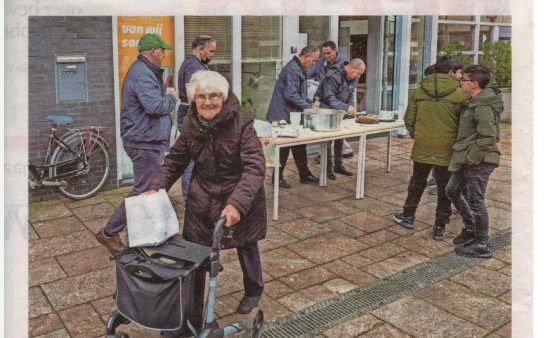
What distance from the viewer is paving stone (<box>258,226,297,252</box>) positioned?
4.30 meters

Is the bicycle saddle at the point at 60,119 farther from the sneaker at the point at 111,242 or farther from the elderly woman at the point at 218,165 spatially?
the elderly woman at the point at 218,165

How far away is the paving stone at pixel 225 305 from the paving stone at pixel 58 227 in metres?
1.55

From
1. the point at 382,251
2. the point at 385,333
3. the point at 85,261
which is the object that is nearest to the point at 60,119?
the point at 85,261

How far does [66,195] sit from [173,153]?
2333 millimetres

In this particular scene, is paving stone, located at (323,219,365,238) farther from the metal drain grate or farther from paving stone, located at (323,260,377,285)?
the metal drain grate

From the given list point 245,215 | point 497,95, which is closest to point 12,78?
point 245,215

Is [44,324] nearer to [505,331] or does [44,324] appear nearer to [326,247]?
[326,247]

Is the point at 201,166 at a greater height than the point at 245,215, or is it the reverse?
the point at 201,166

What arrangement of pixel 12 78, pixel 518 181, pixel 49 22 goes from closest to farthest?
pixel 12 78, pixel 518 181, pixel 49 22

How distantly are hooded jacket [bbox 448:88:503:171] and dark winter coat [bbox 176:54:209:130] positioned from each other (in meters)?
2.14

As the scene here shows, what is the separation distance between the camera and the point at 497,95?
3.97 m

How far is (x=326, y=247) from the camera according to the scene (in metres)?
4.32

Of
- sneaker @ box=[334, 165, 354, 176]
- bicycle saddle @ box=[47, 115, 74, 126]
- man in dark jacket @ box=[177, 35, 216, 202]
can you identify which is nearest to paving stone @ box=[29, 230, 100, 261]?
man in dark jacket @ box=[177, 35, 216, 202]
